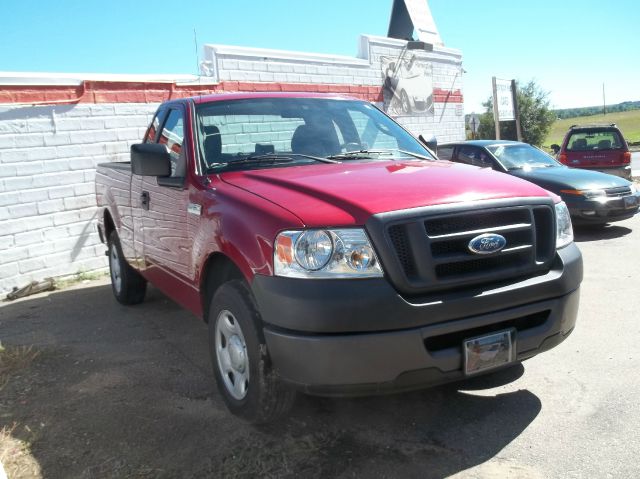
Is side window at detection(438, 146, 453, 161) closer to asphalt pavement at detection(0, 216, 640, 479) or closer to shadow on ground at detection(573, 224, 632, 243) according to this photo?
shadow on ground at detection(573, 224, 632, 243)

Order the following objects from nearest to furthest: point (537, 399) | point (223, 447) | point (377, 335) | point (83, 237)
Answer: point (377, 335) → point (223, 447) → point (537, 399) → point (83, 237)

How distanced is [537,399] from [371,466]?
125cm

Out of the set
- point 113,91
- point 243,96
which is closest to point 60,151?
point 113,91

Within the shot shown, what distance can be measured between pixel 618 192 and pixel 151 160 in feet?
24.7

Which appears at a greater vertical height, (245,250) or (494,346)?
(245,250)

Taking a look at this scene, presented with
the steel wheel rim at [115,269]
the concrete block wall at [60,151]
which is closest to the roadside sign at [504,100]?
the concrete block wall at [60,151]

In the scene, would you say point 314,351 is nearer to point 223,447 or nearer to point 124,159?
point 223,447

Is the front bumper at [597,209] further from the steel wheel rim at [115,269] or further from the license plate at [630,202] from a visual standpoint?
the steel wheel rim at [115,269]

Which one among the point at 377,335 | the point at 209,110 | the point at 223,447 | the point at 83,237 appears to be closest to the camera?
the point at 377,335

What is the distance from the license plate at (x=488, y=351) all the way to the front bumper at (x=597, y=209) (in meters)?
6.37

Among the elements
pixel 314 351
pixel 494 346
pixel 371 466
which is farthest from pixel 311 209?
pixel 371 466

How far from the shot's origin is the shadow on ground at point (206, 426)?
2871 millimetres

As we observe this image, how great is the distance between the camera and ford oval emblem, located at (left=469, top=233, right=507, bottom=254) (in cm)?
280

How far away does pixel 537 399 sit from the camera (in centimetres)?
348
